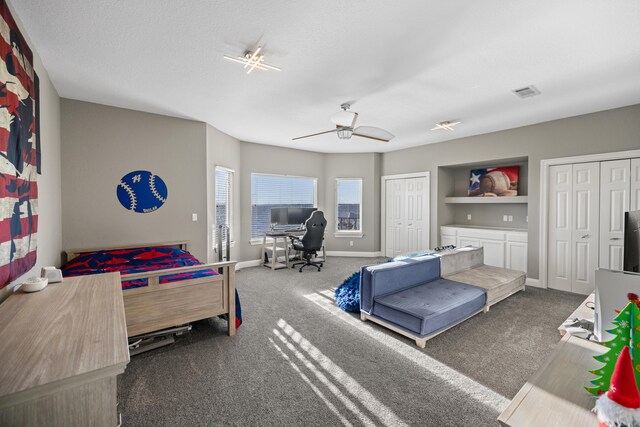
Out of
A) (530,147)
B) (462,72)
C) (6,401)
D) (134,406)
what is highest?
(462,72)

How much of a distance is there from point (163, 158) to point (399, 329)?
158 inches

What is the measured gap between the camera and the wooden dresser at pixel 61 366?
81 centimetres

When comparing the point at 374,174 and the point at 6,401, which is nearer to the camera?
the point at 6,401

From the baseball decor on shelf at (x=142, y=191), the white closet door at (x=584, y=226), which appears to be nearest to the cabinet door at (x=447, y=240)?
the white closet door at (x=584, y=226)

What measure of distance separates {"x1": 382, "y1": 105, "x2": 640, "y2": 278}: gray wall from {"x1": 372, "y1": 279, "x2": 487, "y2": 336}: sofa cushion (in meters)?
2.32

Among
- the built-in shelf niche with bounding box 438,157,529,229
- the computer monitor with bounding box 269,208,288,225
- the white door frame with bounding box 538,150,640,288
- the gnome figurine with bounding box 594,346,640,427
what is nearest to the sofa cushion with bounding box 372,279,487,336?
the gnome figurine with bounding box 594,346,640,427

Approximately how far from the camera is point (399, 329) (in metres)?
2.80

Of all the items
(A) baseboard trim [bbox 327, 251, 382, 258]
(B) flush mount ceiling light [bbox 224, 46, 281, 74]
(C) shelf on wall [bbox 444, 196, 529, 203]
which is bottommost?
(A) baseboard trim [bbox 327, 251, 382, 258]

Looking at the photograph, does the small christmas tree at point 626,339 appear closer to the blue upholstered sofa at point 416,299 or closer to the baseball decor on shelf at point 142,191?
the blue upholstered sofa at point 416,299

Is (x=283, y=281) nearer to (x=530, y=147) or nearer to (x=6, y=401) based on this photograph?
(x=6, y=401)

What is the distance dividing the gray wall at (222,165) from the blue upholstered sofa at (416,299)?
295cm

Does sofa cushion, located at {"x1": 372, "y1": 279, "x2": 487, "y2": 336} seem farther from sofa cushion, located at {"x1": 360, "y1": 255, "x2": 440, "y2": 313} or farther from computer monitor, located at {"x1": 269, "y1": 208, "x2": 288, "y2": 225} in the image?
computer monitor, located at {"x1": 269, "y1": 208, "x2": 288, "y2": 225}

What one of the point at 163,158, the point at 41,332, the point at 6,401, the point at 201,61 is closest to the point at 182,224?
the point at 163,158

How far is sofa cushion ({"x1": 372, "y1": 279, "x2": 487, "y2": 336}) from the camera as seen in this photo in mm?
2631
